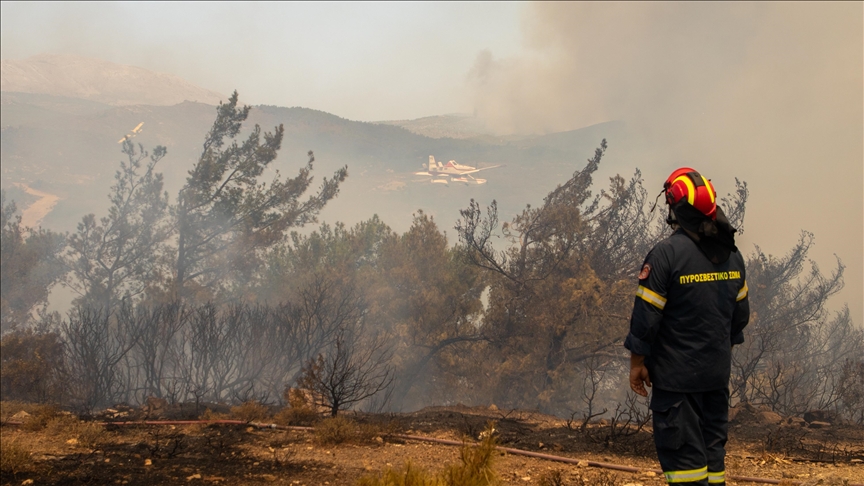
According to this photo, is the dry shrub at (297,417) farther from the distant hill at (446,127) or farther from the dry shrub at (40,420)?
the distant hill at (446,127)

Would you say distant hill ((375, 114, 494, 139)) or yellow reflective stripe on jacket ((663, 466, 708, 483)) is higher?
distant hill ((375, 114, 494, 139))

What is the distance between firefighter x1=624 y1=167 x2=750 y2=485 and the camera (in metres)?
3.32

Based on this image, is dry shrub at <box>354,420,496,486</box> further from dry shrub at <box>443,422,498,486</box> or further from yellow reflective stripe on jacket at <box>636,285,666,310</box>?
yellow reflective stripe on jacket at <box>636,285,666,310</box>

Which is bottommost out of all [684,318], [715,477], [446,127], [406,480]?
[406,480]

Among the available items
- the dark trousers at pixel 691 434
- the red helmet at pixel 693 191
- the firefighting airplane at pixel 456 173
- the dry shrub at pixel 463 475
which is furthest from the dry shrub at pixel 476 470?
the firefighting airplane at pixel 456 173

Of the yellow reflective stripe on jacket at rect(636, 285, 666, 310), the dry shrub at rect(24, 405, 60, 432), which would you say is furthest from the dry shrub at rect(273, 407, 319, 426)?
the yellow reflective stripe on jacket at rect(636, 285, 666, 310)

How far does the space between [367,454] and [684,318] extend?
4.97 meters

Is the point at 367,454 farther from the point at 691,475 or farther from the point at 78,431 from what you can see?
the point at 691,475

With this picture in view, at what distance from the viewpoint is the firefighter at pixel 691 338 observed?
131 inches

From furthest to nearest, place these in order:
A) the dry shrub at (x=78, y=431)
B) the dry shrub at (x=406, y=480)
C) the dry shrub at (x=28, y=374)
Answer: the dry shrub at (x=28, y=374)
the dry shrub at (x=78, y=431)
the dry shrub at (x=406, y=480)

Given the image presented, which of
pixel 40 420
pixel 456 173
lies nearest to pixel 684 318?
pixel 40 420

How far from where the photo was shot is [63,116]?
390 ft

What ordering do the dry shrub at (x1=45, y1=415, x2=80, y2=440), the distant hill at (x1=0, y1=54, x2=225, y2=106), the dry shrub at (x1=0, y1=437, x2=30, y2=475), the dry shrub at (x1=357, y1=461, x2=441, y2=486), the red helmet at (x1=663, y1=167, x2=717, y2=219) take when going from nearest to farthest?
the red helmet at (x1=663, y1=167, x2=717, y2=219), the dry shrub at (x1=357, y1=461, x2=441, y2=486), the dry shrub at (x1=0, y1=437, x2=30, y2=475), the dry shrub at (x1=45, y1=415, x2=80, y2=440), the distant hill at (x1=0, y1=54, x2=225, y2=106)

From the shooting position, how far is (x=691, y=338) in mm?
3373
